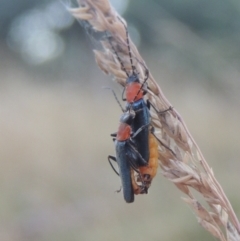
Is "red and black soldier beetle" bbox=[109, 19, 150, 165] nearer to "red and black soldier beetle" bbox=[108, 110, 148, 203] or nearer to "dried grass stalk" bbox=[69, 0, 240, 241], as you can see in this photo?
"red and black soldier beetle" bbox=[108, 110, 148, 203]

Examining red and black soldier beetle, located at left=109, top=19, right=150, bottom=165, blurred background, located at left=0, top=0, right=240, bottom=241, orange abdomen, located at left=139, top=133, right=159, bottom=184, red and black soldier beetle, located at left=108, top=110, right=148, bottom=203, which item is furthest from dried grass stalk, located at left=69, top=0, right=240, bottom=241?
blurred background, located at left=0, top=0, right=240, bottom=241

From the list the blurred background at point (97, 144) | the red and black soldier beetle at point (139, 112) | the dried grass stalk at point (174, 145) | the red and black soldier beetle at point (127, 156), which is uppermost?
the dried grass stalk at point (174, 145)

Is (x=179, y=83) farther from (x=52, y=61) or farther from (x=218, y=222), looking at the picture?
(x=52, y=61)

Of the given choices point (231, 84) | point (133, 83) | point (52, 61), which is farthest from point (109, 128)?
point (52, 61)

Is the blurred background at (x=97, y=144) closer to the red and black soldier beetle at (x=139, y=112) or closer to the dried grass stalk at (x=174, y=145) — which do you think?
the red and black soldier beetle at (x=139, y=112)

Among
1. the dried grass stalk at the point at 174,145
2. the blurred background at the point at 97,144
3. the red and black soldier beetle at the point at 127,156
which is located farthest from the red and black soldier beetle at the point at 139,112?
the blurred background at the point at 97,144

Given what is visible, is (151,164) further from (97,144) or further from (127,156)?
(97,144)
